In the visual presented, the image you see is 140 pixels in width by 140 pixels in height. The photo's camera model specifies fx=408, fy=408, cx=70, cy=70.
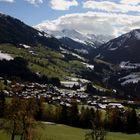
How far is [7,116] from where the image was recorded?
91.1 m

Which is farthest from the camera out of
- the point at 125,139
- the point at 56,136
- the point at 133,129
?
the point at 133,129

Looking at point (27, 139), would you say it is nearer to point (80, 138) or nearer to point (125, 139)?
point (80, 138)

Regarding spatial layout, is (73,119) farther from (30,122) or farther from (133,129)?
(30,122)

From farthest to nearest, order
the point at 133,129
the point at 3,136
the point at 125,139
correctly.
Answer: the point at 133,129 → the point at 125,139 → the point at 3,136

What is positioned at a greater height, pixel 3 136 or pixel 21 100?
pixel 21 100

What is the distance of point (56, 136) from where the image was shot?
127062mm

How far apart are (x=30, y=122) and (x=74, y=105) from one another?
108 meters

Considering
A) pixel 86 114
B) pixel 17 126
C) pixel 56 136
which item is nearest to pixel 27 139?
pixel 17 126

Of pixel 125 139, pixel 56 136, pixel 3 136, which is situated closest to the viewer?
pixel 3 136

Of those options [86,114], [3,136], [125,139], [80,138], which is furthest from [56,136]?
[86,114]

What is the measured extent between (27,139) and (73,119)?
325ft

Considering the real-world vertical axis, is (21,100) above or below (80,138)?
above

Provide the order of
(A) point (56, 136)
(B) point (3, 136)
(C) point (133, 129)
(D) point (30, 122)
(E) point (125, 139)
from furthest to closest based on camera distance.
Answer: (C) point (133, 129) < (E) point (125, 139) < (A) point (56, 136) < (B) point (3, 136) < (D) point (30, 122)

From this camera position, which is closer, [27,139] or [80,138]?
[27,139]
